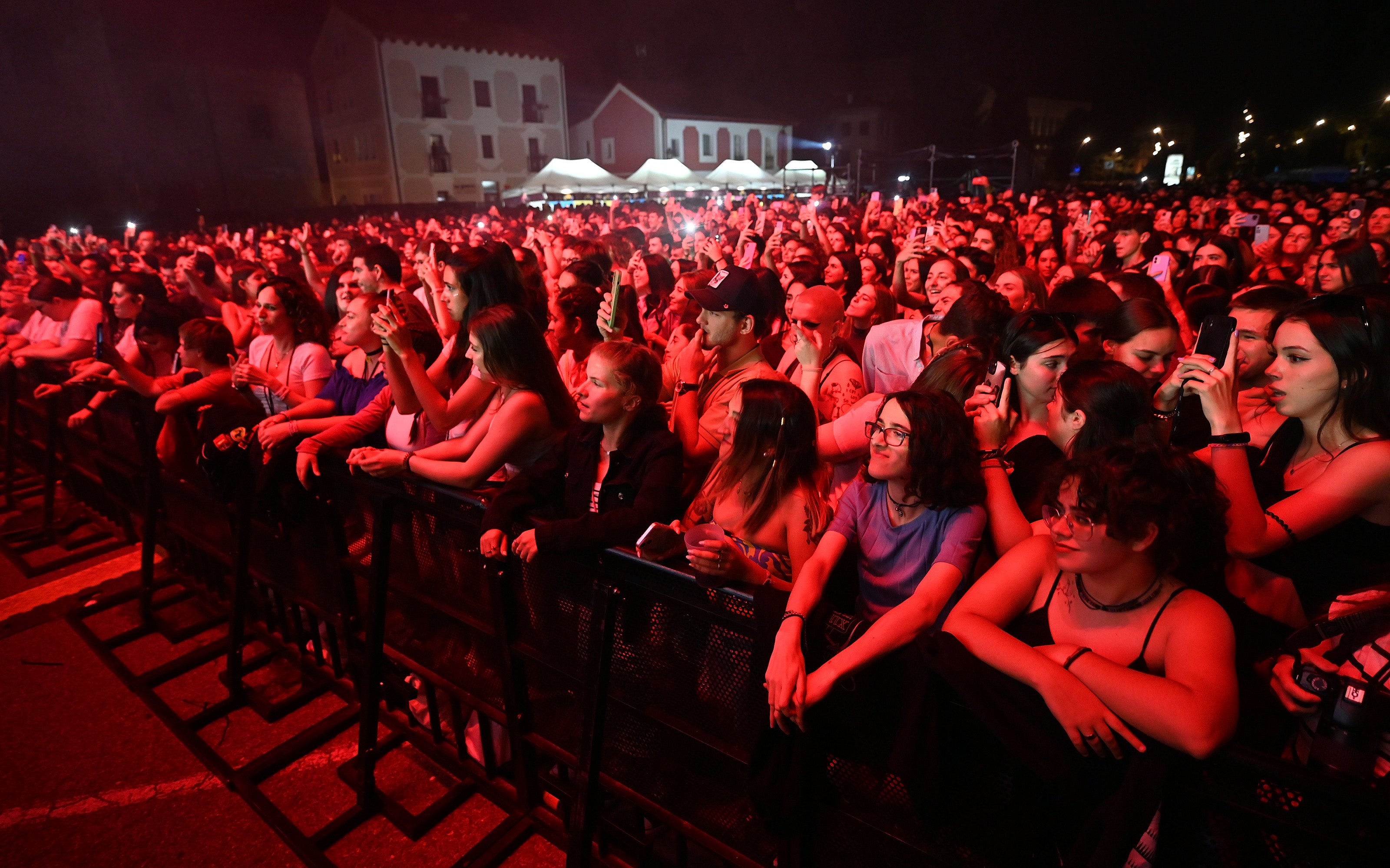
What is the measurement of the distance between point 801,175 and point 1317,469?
162 feet

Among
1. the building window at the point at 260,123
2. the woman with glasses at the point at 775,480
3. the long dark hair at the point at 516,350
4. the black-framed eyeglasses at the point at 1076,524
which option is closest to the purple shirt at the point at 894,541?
the woman with glasses at the point at 775,480

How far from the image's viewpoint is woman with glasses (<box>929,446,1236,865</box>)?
1.51 metres

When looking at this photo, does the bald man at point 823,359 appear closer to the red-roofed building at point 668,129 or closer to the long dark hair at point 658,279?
the long dark hair at point 658,279

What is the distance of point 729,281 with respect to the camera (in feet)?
11.8

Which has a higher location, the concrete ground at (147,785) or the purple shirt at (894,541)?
the purple shirt at (894,541)

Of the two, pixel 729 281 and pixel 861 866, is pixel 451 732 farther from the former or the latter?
pixel 729 281

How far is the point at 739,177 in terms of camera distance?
1209 inches

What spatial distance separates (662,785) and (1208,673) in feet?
5.70

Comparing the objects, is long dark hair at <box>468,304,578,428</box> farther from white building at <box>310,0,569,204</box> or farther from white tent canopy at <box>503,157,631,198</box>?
white building at <box>310,0,569,204</box>

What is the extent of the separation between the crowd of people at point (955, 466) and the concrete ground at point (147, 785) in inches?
58.7

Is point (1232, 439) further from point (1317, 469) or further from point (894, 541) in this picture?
point (894, 541)

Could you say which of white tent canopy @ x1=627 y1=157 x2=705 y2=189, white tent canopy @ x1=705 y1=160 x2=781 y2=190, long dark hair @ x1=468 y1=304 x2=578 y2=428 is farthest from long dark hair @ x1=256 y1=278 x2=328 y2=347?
white tent canopy @ x1=705 y1=160 x2=781 y2=190

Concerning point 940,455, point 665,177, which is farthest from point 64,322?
point 665,177

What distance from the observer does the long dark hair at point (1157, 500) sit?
1706 mm
